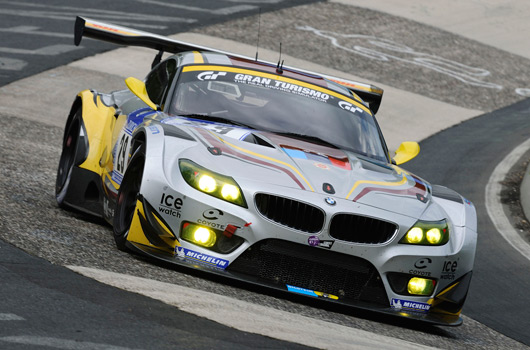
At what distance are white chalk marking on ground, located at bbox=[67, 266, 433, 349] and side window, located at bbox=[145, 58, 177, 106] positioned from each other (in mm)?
2240

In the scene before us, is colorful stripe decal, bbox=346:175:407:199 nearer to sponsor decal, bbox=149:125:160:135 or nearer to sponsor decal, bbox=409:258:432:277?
sponsor decal, bbox=409:258:432:277

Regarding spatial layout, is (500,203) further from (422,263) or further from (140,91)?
(422,263)

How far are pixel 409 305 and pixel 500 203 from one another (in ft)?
20.2

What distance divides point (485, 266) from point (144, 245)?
411 centimetres

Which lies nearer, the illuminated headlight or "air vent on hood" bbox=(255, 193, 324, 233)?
"air vent on hood" bbox=(255, 193, 324, 233)

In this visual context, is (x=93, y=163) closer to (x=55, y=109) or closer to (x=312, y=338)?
(x=312, y=338)

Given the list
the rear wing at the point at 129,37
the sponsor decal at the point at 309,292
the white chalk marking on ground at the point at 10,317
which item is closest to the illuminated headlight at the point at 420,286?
the sponsor decal at the point at 309,292

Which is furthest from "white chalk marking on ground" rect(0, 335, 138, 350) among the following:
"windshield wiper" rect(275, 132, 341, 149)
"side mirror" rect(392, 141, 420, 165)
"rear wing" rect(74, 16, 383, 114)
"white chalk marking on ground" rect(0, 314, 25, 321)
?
"rear wing" rect(74, 16, 383, 114)

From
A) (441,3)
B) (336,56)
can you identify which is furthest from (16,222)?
(441,3)

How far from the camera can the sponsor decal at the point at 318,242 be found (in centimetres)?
552

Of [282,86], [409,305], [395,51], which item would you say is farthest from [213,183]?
[395,51]

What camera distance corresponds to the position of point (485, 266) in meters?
8.86

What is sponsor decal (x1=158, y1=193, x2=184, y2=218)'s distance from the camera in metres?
5.59

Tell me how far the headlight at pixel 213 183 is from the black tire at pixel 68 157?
210cm
